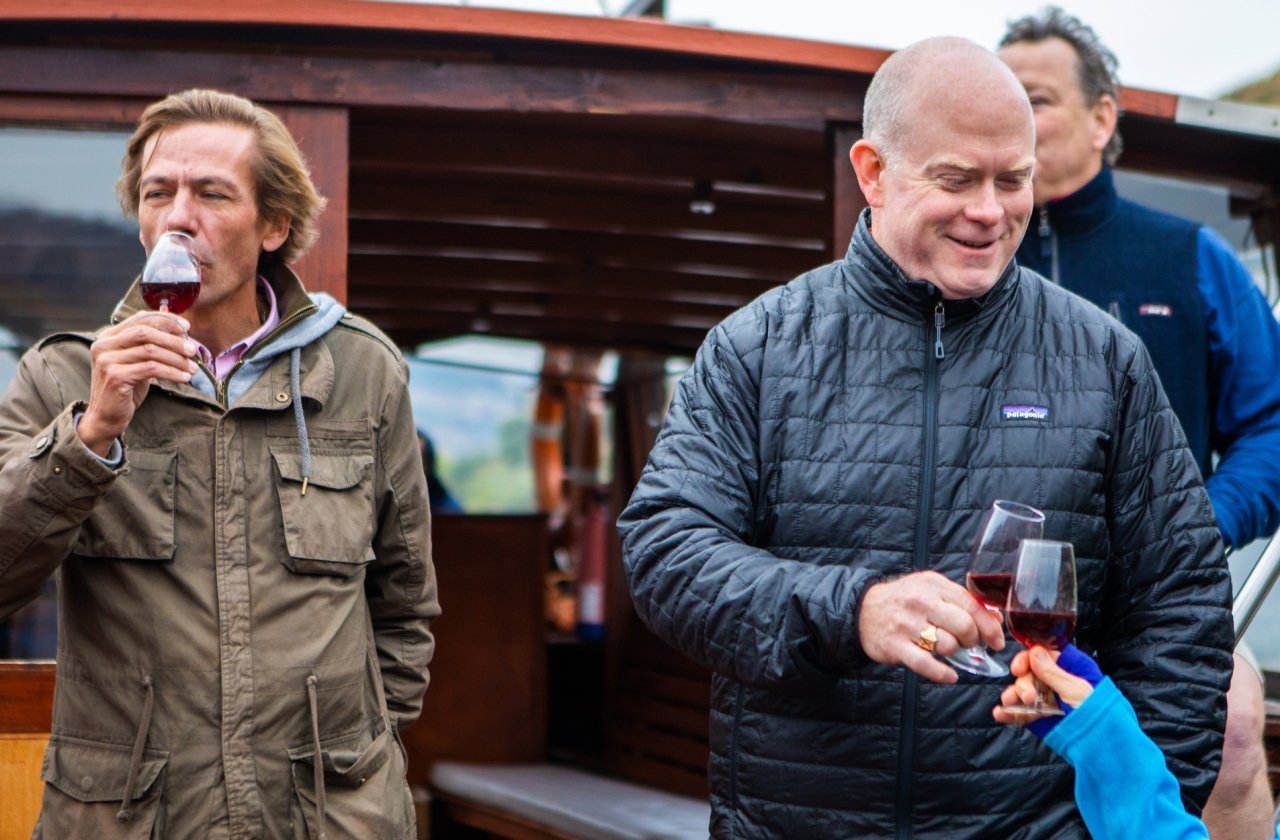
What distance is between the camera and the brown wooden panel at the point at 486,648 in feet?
24.2

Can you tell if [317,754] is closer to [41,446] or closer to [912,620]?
[41,446]

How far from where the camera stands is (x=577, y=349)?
9375 millimetres

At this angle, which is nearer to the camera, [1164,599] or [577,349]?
[1164,599]

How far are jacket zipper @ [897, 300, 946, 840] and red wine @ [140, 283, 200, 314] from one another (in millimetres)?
1168

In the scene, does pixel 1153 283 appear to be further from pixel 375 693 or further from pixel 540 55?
pixel 375 693

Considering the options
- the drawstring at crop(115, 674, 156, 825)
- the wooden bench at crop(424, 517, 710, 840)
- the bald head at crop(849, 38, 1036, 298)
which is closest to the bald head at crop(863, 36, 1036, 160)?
the bald head at crop(849, 38, 1036, 298)

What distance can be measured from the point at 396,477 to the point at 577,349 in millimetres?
6498

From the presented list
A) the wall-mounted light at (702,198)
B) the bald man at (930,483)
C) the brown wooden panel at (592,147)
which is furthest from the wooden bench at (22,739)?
the wall-mounted light at (702,198)

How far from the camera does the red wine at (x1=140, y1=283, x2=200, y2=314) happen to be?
251 cm

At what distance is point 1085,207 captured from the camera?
3.60 meters

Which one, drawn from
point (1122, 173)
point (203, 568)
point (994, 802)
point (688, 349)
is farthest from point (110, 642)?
point (688, 349)

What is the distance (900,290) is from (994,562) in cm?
51

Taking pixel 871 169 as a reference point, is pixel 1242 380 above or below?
below

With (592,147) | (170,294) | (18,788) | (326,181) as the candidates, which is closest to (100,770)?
(170,294)
